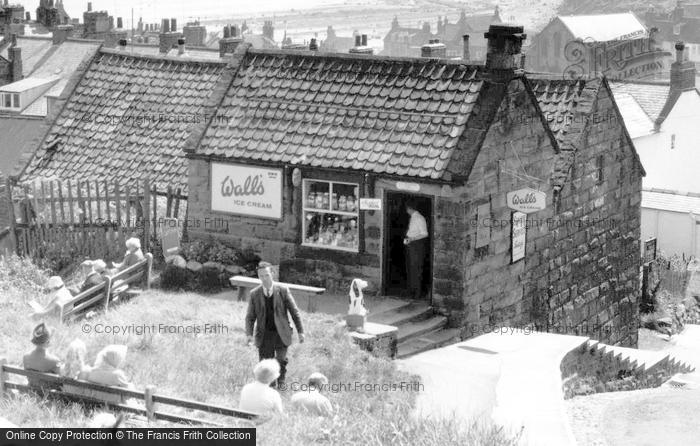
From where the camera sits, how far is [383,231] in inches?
851

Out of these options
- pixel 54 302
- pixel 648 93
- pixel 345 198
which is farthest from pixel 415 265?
pixel 648 93

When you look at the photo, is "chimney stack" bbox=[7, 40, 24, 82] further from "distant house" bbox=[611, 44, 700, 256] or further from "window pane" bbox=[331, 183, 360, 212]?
Result: "window pane" bbox=[331, 183, 360, 212]

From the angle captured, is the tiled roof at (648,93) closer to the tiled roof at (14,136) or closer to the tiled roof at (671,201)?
the tiled roof at (671,201)

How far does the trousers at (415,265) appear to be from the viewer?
21.4 meters

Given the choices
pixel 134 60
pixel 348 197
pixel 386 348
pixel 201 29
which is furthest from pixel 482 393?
pixel 201 29

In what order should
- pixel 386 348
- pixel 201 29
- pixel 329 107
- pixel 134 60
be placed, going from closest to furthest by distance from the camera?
pixel 386 348 → pixel 329 107 → pixel 134 60 → pixel 201 29

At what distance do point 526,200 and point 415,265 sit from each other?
2.40 m

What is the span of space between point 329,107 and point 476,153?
3.26 m

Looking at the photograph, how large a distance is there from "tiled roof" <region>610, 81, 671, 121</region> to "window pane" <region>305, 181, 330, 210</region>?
29823 mm

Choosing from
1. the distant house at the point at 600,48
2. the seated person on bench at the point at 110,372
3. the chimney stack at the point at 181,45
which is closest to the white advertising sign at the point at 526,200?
the seated person on bench at the point at 110,372

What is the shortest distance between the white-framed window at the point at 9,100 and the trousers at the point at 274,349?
135ft

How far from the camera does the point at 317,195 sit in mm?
22297

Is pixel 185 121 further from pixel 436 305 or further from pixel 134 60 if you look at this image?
pixel 436 305

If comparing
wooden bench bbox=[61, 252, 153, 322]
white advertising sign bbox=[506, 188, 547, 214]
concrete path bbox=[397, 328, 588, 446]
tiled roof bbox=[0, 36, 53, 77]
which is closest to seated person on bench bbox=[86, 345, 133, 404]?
concrete path bbox=[397, 328, 588, 446]
